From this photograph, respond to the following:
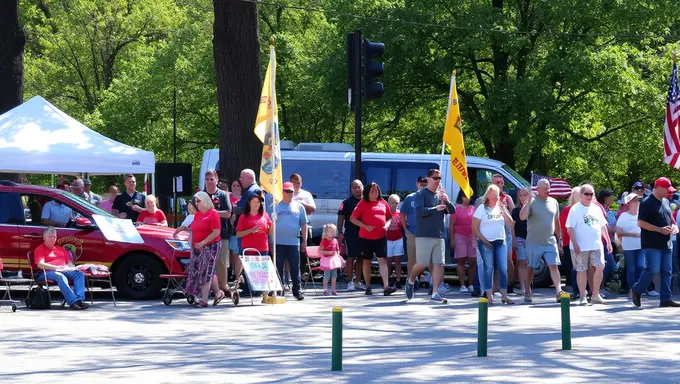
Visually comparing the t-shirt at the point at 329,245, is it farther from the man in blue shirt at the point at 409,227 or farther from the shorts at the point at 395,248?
the shorts at the point at 395,248

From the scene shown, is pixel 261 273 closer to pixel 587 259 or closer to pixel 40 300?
pixel 40 300

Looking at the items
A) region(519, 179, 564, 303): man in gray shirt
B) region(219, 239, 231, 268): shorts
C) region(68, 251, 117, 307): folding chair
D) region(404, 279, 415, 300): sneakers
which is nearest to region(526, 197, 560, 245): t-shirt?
region(519, 179, 564, 303): man in gray shirt

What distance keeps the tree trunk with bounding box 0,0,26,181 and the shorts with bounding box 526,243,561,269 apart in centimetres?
1295

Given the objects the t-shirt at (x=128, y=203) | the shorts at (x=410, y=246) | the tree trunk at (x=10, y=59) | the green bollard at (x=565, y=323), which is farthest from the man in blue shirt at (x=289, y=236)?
the tree trunk at (x=10, y=59)

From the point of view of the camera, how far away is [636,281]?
18.1 m

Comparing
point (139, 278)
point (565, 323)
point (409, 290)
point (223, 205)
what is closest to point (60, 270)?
point (139, 278)

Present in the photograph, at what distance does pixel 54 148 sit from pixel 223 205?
4577mm

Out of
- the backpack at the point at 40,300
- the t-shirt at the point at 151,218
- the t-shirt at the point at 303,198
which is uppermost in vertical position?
the t-shirt at the point at 303,198

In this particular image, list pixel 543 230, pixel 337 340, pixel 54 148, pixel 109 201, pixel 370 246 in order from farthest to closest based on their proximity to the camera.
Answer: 1. pixel 109 201
2. pixel 54 148
3. pixel 370 246
4. pixel 543 230
5. pixel 337 340

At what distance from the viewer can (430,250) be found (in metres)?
17.6

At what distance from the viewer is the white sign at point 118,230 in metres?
17.4

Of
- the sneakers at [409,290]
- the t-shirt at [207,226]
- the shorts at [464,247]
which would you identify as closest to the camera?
the t-shirt at [207,226]

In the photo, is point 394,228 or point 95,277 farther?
point 394,228

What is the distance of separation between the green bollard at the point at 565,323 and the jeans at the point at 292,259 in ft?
22.2
